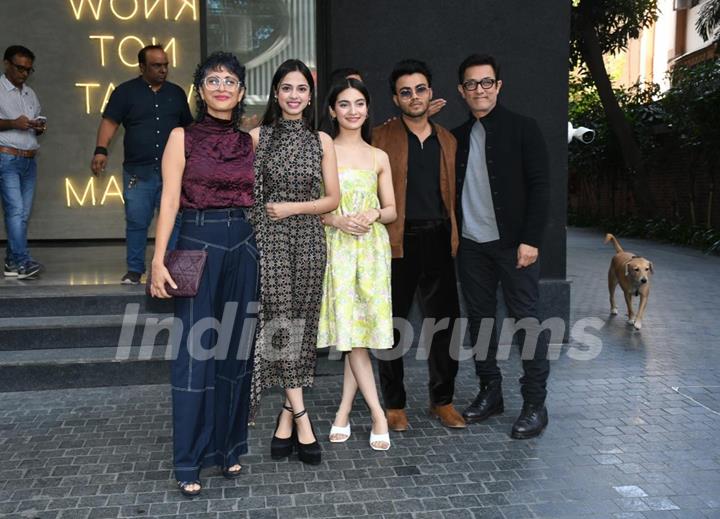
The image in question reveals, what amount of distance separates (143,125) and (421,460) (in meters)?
3.96

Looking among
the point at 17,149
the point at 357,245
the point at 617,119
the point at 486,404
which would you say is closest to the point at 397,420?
the point at 486,404

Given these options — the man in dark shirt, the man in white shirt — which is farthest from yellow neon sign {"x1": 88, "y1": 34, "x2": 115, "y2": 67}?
the man in dark shirt

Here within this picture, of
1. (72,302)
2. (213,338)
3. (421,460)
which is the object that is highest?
(213,338)

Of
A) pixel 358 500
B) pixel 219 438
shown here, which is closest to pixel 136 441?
pixel 219 438

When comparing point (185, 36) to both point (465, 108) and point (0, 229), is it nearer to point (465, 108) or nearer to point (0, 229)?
point (0, 229)

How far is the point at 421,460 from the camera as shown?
400cm

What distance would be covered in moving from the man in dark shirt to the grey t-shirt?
3037 millimetres

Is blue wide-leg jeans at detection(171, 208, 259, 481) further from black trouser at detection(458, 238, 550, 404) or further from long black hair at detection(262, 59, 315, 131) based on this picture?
black trouser at detection(458, 238, 550, 404)

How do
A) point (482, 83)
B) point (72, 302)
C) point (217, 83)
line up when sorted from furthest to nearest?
point (72, 302)
point (482, 83)
point (217, 83)

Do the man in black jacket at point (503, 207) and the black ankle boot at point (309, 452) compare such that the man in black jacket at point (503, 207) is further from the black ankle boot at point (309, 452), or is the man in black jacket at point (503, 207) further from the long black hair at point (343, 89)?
the black ankle boot at point (309, 452)

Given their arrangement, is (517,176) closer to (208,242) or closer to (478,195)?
(478,195)

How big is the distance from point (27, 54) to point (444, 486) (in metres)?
5.31

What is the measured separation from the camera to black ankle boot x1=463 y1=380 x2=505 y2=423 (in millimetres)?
4582

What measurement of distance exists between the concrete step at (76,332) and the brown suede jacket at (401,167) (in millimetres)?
2417
